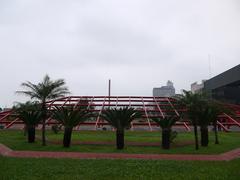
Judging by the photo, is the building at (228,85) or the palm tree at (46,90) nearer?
the palm tree at (46,90)

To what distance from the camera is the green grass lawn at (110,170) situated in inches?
408

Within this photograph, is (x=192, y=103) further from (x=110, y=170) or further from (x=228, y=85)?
(x=228, y=85)

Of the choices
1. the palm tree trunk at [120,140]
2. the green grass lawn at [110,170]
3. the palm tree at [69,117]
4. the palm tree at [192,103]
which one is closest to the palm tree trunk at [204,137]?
the palm tree at [192,103]

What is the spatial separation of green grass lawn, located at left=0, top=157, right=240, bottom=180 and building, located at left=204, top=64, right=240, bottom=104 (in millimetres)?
43514

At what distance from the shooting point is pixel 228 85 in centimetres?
5947

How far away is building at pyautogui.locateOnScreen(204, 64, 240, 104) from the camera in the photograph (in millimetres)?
54169

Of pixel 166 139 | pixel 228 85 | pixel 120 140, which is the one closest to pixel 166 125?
pixel 166 139

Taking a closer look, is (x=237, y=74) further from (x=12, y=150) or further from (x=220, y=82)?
(x=12, y=150)

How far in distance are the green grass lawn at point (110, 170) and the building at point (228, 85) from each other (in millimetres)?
43514

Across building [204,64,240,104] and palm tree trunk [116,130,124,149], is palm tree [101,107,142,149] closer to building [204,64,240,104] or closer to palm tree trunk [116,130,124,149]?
palm tree trunk [116,130,124,149]

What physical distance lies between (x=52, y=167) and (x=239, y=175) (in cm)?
685

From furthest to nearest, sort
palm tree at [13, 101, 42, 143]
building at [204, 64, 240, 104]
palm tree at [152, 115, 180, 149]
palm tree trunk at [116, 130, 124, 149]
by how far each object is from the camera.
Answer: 1. building at [204, 64, 240, 104]
2. palm tree at [13, 101, 42, 143]
3. palm tree at [152, 115, 180, 149]
4. palm tree trunk at [116, 130, 124, 149]

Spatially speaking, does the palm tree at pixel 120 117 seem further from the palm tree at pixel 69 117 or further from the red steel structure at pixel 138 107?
the red steel structure at pixel 138 107

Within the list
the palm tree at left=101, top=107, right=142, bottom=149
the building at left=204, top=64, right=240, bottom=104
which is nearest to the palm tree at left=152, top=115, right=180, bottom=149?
the palm tree at left=101, top=107, right=142, bottom=149
